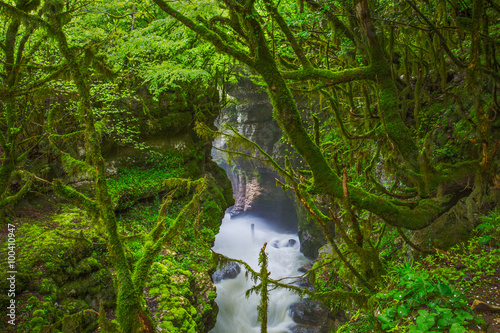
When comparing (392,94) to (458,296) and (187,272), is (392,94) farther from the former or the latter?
(187,272)

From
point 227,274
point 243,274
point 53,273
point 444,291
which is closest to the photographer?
point 444,291

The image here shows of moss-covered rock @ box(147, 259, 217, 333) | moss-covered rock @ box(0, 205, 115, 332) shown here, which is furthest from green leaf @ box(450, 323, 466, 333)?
moss-covered rock @ box(147, 259, 217, 333)

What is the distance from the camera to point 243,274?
1416 cm

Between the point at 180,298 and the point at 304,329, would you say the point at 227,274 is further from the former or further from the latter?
the point at 180,298

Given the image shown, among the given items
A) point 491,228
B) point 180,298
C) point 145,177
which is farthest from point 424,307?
point 145,177

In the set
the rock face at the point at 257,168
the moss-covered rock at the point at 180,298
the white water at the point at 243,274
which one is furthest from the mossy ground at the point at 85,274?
the rock face at the point at 257,168

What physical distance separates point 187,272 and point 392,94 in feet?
21.3

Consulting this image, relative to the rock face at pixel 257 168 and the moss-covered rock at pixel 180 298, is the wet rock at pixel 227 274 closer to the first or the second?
the moss-covered rock at pixel 180 298

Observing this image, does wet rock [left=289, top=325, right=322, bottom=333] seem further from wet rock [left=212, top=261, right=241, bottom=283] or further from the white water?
wet rock [left=212, top=261, right=241, bottom=283]

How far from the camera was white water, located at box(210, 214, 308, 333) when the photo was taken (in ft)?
36.6

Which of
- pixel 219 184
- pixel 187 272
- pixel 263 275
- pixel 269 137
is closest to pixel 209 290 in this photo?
pixel 187 272

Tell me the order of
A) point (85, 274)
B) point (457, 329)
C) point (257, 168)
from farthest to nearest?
point (257, 168)
point (85, 274)
point (457, 329)

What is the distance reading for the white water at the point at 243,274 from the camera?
439 inches

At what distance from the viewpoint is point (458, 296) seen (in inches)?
86.8
